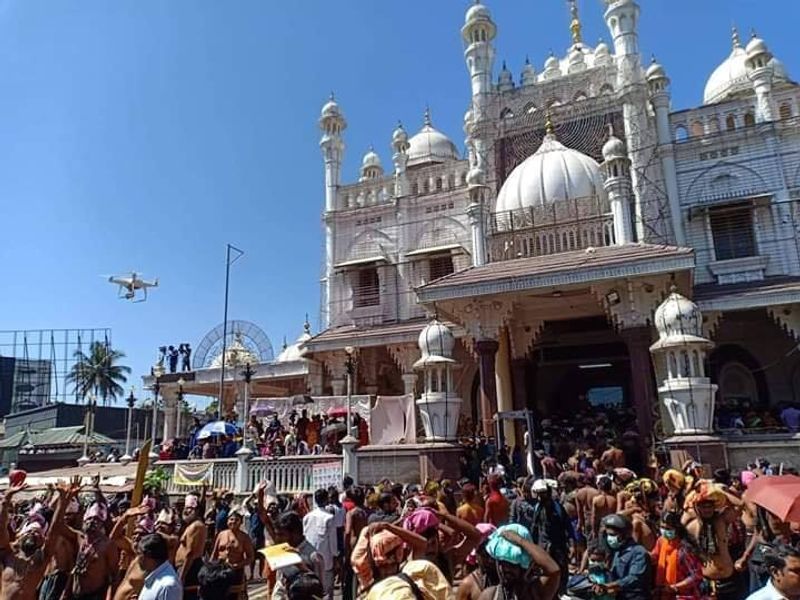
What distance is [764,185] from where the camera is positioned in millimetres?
20219

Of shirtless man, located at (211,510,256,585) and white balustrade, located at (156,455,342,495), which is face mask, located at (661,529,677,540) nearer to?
shirtless man, located at (211,510,256,585)

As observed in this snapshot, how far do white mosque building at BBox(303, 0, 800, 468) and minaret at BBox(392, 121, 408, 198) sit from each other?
109 mm

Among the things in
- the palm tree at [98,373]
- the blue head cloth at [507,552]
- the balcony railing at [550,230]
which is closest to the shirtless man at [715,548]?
the blue head cloth at [507,552]

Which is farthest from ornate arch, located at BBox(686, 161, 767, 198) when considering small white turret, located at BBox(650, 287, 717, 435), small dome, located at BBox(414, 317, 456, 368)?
small dome, located at BBox(414, 317, 456, 368)

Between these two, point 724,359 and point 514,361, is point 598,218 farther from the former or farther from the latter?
point 724,359

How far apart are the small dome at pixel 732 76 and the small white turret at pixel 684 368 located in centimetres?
1550

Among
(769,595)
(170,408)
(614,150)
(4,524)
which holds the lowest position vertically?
(769,595)

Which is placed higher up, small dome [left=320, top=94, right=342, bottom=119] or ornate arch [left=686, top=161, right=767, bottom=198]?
small dome [left=320, top=94, right=342, bottom=119]

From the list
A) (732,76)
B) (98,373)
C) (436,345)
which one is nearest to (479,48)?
(732,76)

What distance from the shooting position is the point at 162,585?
403 centimetres

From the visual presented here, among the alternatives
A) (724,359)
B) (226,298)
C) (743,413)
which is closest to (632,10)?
(724,359)

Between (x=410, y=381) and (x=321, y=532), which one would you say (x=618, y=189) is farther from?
(x=321, y=532)

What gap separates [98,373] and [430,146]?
A: 141 ft

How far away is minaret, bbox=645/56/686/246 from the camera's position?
2088cm
